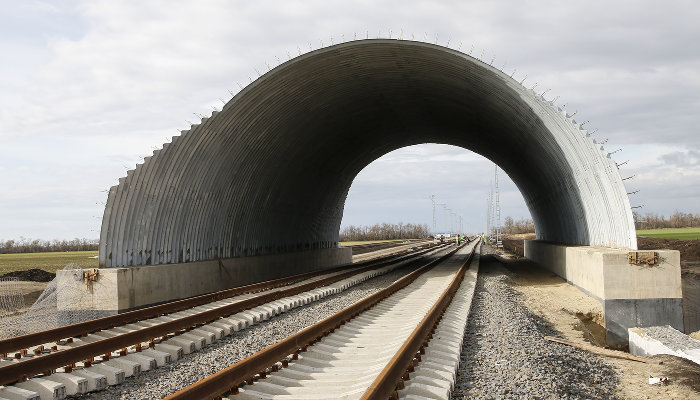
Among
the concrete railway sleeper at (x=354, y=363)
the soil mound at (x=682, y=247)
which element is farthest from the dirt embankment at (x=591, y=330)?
the soil mound at (x=682, y=247)

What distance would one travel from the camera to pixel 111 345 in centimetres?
814

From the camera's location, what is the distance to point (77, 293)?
14.8m

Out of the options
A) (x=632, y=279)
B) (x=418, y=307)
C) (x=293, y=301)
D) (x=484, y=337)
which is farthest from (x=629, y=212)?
(x=293, y=301)

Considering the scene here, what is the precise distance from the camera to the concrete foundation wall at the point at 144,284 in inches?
579

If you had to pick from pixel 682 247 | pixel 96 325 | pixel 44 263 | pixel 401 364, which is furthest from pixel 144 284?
pixel 44 263

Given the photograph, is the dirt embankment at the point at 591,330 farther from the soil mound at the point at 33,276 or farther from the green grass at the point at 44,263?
the green grass at the point at 44,263

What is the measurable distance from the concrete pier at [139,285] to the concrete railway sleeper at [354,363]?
A: 6303 mm

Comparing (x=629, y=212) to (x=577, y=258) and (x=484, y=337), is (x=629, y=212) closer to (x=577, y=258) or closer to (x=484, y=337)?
(x=577, y=258)

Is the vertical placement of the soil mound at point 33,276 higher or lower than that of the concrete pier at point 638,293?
lower

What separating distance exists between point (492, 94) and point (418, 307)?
846 centimetres

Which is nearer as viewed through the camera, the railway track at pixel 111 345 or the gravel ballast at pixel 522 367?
the gravel ballast at pixel 522 367

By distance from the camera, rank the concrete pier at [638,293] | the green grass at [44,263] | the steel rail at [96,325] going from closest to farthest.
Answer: the steel rail at [96,325], the concrete pier at [638,293], the green grass at [44,263]

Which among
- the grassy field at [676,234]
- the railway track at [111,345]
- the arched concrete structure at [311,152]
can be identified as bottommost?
the railway track at [111,345]

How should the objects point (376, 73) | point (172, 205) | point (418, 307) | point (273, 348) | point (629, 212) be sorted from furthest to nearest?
point (376, 73) < point (172, 205) < point (629, 212) < point (418, 307) < point (273, 348)
